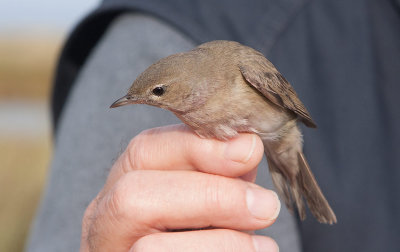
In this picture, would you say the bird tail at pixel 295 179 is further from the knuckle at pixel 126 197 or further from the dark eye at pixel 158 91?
the knuckle at pixel 126 197

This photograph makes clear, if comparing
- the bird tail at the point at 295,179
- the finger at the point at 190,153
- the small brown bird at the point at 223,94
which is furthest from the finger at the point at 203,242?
the bird tail at the point at 295,179

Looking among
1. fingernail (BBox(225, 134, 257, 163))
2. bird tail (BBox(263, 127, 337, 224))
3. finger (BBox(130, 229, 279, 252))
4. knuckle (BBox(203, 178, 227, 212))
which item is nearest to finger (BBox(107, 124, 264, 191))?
fingernail (BBox(225, 134, 257, 163))

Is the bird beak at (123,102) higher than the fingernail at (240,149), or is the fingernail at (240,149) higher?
the fingernail at (240,149)

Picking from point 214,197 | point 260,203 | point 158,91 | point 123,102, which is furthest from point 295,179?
point 123,102

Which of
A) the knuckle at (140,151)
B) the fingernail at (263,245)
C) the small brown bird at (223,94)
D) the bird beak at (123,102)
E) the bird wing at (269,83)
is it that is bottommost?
the fingernail at (263,245)

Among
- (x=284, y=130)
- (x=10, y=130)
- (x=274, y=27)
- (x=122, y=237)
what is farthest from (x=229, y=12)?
(x=10, y=130)

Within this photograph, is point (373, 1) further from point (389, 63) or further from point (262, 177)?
point (262, 177)
